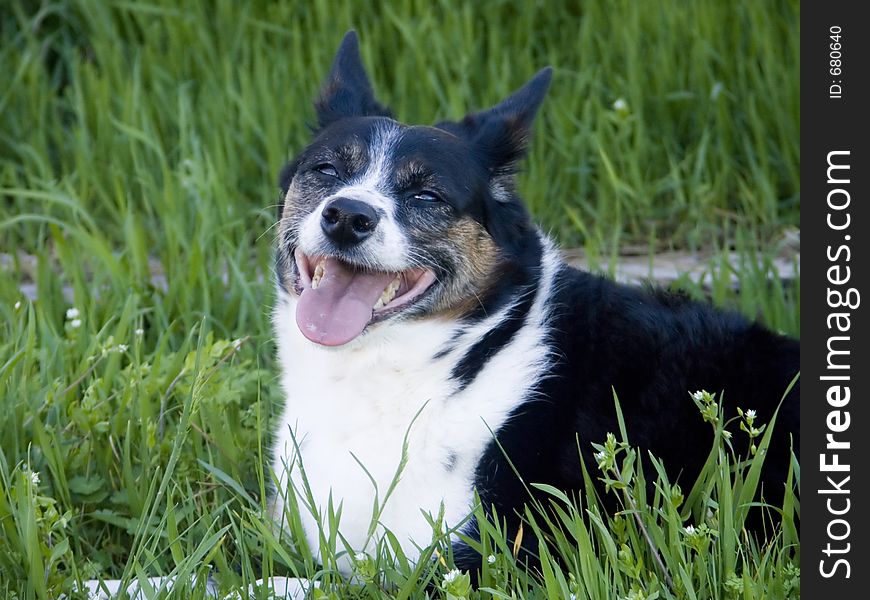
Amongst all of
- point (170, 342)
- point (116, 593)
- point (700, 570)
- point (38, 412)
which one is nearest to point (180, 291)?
point (170, 342)

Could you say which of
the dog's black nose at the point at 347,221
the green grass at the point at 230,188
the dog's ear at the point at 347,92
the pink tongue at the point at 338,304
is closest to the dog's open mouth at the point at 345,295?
the pink tongue at the point at 338,304

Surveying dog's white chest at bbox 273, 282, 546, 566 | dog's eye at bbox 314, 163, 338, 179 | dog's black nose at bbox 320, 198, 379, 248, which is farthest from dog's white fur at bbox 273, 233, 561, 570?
A: dog's eye at bbox 314, 163, 338, 179

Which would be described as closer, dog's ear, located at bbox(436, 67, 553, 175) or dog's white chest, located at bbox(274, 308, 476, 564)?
dog's white chest, located at bbox(274, 308, 476, 564)

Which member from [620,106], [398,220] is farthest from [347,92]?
[620,106]

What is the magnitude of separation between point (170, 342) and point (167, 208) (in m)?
0.89

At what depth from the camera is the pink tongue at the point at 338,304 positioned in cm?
321

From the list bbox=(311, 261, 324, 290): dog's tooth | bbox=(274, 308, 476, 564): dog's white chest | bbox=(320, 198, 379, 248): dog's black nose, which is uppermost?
bbox=(320, 198, 379, 248): dog's black nose

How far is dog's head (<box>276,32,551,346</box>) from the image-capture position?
127 inches

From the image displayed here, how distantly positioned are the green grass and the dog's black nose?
2.08 feet

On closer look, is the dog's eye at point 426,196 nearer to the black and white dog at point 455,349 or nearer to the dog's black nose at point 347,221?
the black and white dog at point 455,349

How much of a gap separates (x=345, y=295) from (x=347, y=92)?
2.70 feet

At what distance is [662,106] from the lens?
589cm

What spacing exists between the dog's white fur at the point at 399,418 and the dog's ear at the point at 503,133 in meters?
0.43

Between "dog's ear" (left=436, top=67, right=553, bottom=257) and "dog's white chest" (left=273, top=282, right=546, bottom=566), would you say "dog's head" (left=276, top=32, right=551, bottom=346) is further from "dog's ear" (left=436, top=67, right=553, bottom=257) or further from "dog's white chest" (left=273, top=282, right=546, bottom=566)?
"dog's white chest" (left=273, top=282, right=546, bottom=566)
